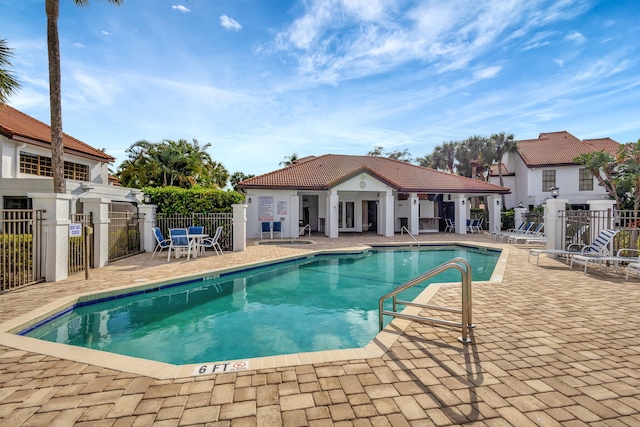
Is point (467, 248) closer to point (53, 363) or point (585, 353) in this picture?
point (585, 353)

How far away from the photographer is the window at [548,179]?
2886 cm

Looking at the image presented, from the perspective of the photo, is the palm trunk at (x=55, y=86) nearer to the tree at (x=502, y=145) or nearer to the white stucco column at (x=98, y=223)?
the white stucco column at (x=98, y=223)

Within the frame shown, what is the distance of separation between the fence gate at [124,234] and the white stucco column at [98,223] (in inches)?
44.2

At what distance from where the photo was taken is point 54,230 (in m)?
7.89

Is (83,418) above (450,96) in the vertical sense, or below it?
below

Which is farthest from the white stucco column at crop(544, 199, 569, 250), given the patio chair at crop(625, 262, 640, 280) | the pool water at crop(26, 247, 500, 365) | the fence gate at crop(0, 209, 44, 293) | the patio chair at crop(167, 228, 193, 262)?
the fence gate at crop(0, 209, 44, 293)

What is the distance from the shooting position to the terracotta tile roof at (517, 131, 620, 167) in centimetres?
2905

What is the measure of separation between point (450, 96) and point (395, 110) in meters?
4.22

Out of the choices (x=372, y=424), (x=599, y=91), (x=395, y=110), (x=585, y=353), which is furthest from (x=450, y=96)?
(x=372, y=424)

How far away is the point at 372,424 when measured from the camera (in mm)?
2531

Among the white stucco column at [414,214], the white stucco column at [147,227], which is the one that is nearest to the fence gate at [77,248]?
the white stucco column at [147,227]

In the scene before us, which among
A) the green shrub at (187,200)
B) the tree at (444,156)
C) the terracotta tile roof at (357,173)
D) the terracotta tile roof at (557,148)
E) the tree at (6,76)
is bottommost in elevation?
the green shrub at (187,200)

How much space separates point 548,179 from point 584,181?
2.87 m

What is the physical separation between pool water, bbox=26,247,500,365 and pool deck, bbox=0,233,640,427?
59.1 inches
